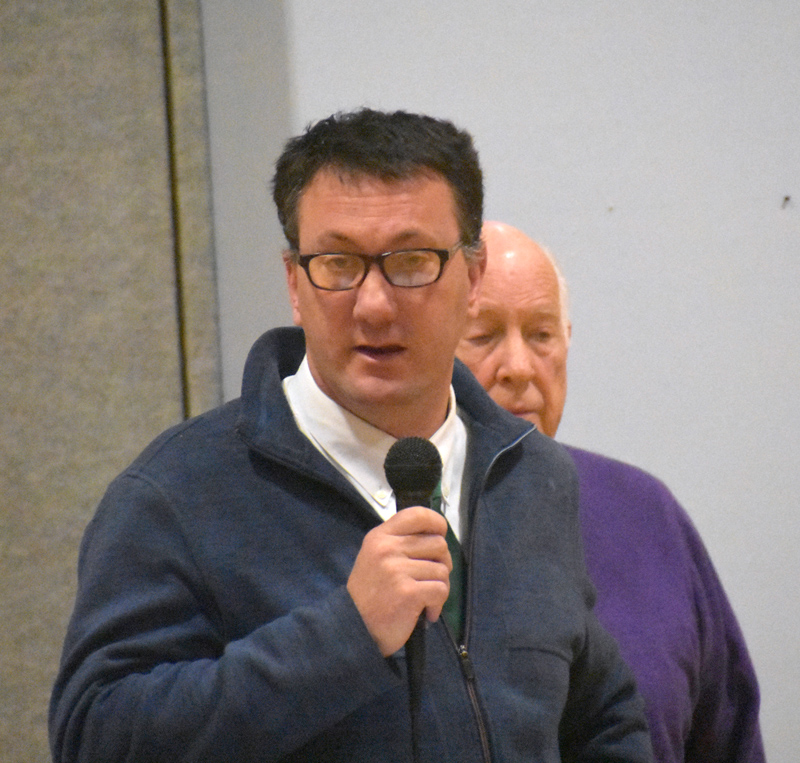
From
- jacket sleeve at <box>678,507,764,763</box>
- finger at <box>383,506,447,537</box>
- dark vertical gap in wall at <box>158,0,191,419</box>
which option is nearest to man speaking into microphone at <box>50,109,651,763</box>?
finger at <box>383,506,447,537</box>

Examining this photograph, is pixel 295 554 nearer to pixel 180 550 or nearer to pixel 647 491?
pixel 180 550

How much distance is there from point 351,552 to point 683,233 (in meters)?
1.56

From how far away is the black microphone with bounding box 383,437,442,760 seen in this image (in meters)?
0.90

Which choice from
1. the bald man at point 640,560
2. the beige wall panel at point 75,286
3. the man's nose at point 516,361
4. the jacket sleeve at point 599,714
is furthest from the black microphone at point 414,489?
the beige wall panel at point 75,286

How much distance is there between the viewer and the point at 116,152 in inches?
76.7

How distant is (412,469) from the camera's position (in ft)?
2.96

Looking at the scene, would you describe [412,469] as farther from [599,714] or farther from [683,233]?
[683,233]

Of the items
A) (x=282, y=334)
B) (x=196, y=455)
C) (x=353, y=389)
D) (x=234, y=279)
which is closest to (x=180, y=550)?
(x=196, y=455)

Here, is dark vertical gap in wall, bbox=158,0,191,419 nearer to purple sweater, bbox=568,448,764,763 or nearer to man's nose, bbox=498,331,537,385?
man's nose, bbox=498,331,537,385

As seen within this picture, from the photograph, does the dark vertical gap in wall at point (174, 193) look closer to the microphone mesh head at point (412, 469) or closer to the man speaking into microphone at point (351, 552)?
the man speaking into microphone at point (351, 552)

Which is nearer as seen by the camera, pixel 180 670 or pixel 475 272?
pixel 180 670

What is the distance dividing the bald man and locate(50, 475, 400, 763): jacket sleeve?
0.72m

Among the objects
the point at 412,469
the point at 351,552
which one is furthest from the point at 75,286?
the point at 412,469

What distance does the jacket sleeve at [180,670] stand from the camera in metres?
0.89
